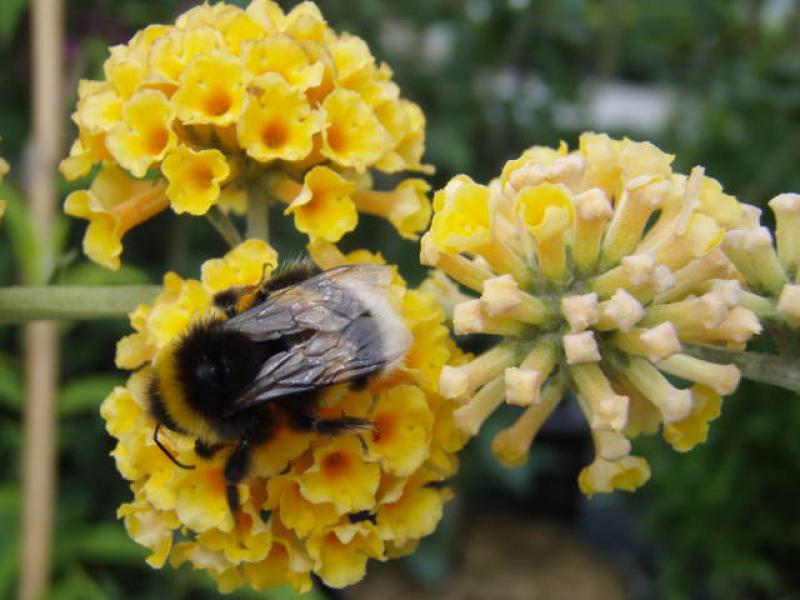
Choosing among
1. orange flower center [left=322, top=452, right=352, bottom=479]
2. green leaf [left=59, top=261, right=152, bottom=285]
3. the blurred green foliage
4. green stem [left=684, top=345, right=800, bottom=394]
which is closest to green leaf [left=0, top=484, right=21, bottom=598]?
the blurred green foliage

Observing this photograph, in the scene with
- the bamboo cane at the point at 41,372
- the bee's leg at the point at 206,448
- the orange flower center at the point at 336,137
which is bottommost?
the bamboo cane at the point at 41,372

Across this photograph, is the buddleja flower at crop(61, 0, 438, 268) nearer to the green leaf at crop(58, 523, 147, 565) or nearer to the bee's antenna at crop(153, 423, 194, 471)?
the bee's antenna at crop(153, 423, 194, 471)

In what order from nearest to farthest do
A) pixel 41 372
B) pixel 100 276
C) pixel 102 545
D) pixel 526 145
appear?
pixel 41 372, pixel 100 276, pixel 102 545, pixel 526 145

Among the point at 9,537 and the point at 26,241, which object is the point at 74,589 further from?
the point at 26,241

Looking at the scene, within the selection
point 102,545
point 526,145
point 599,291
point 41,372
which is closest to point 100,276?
point 41,372

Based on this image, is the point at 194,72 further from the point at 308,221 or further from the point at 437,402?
the point at 437,402

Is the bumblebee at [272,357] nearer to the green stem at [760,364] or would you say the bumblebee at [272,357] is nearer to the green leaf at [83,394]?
the green stem at [760,364]

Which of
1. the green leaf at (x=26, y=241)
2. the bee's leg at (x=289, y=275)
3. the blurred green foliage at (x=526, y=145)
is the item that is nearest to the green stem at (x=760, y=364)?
the bee's leg at (x=289, y=275)
